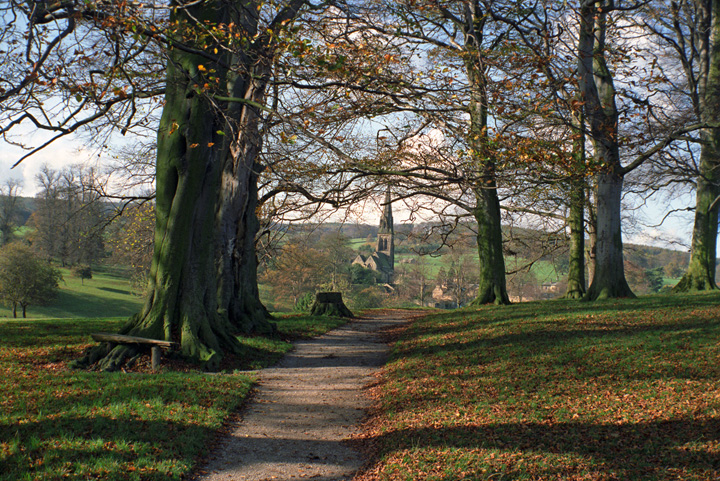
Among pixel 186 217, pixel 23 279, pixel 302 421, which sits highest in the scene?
pixel 186 217

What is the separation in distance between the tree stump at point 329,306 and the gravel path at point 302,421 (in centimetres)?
761

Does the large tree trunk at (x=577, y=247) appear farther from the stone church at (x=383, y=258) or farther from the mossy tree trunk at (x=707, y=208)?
the stone church at (x=383, y=258)

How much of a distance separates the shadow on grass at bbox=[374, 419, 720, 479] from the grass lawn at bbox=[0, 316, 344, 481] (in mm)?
2243

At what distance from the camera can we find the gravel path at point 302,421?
196 inches

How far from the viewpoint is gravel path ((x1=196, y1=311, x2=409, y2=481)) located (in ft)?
16.3

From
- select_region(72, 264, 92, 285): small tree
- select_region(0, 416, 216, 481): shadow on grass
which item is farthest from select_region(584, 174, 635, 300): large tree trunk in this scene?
select_region(72, 264, 92, 285): small tree

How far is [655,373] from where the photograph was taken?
22.8 ft

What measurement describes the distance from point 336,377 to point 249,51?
19.2 feet

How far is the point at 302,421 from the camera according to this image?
21.7 ft

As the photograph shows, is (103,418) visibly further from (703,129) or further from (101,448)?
(703,129)

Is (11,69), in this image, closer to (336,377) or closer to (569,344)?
(336,377)

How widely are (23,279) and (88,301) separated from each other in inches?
451

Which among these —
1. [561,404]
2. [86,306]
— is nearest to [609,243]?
[561,404]

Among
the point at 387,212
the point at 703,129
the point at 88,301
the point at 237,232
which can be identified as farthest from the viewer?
the point at 88,301
